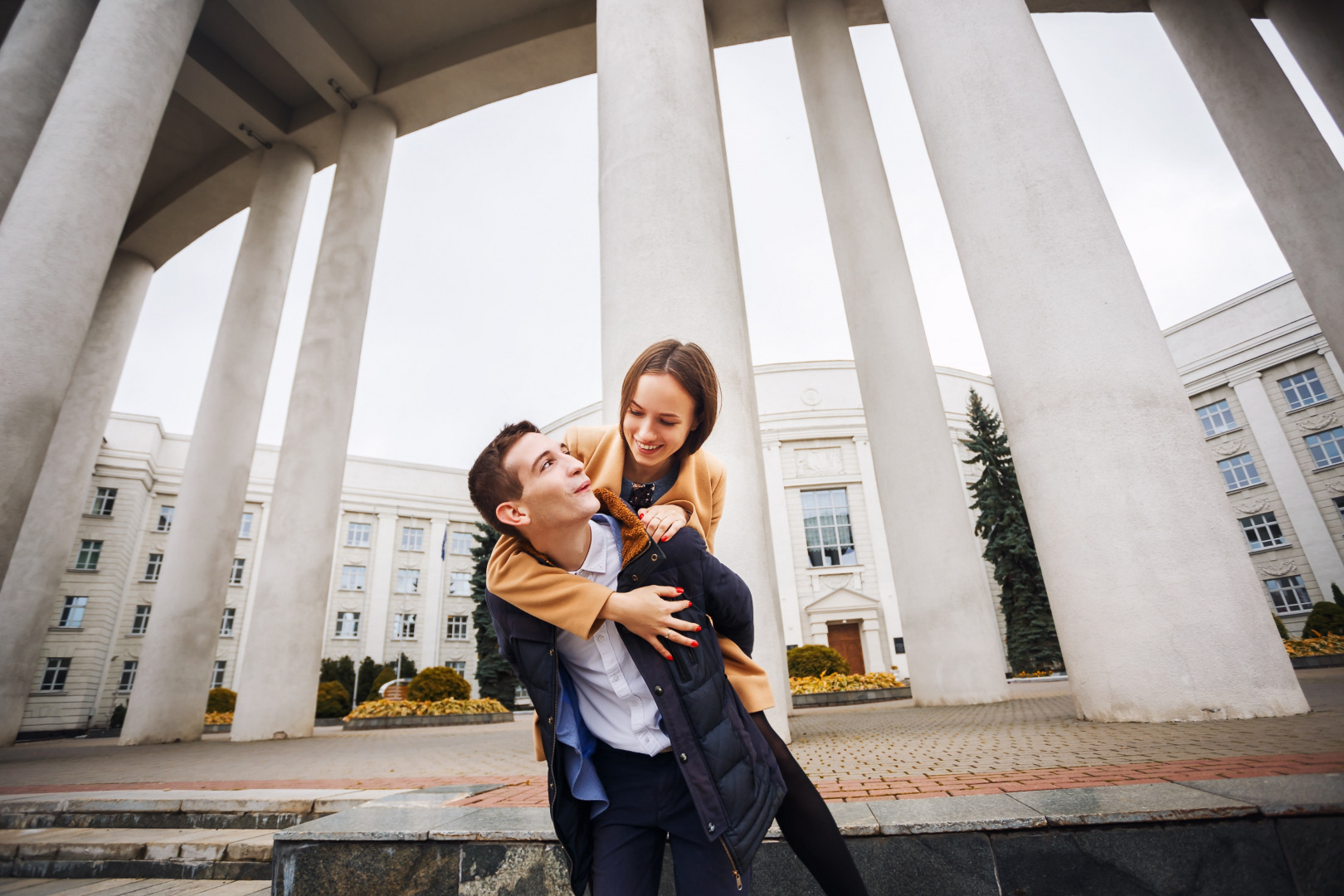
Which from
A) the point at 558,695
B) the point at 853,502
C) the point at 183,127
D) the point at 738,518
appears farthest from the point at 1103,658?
the point at 853,502

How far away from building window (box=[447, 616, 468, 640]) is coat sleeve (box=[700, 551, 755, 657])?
37990 mm

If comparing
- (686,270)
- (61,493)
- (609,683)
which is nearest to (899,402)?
(686,270)

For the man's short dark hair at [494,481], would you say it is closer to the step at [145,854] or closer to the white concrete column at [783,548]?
the step at [145,854]

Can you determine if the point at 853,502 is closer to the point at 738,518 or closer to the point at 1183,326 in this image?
the point at 1183,326

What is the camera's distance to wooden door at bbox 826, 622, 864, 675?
84.8 ft

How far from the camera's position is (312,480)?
10.9 metres

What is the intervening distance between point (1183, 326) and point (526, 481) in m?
33.4

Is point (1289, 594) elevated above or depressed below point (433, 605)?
below

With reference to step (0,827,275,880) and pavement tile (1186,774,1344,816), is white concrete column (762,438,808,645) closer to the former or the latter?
step (0,827,275,880)

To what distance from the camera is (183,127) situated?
14703mm

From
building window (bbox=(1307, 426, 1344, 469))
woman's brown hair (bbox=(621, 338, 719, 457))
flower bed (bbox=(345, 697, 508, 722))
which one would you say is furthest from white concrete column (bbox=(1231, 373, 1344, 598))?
woman's brown hair (bbox=(621, 338, 719, 457))

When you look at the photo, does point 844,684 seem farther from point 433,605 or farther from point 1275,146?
point 433,605

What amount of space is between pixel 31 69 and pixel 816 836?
13.3m

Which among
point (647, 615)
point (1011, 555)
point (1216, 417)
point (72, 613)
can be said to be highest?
point (1216, 417)
